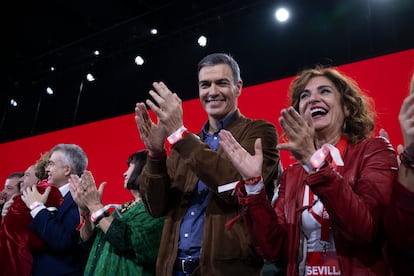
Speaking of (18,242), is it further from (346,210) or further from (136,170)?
(346,210)

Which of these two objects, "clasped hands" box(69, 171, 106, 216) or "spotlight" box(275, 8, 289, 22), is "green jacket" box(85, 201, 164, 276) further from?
"spotlight" box(275, 8, 289, 22)

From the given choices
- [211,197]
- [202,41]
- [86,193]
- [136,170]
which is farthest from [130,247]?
[202,41]

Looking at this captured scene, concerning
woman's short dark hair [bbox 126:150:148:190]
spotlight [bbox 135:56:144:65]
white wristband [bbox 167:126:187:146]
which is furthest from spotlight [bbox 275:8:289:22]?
white wristband [bbox 167:126:187:146]

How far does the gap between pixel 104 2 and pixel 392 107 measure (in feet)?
12.3

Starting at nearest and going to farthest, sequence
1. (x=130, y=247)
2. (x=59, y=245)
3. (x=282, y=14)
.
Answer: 1. (x=130, y=247)
2. (x=59, y=245)
3. (x=282, y=14)

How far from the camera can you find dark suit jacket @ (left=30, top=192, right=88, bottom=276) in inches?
94.1

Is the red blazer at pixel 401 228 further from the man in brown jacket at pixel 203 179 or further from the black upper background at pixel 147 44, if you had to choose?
the black upper background at pixel 147 44

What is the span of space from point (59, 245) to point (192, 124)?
175 cm

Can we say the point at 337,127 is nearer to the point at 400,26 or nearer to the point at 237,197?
the point at 237,197

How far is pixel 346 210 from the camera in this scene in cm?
112

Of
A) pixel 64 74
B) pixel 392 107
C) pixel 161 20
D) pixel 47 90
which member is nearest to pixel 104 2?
pixel 161 20

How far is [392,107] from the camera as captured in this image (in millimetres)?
2729

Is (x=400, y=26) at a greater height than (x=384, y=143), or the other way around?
(x=400, y=26)

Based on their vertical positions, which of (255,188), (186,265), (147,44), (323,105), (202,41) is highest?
(147,44)
